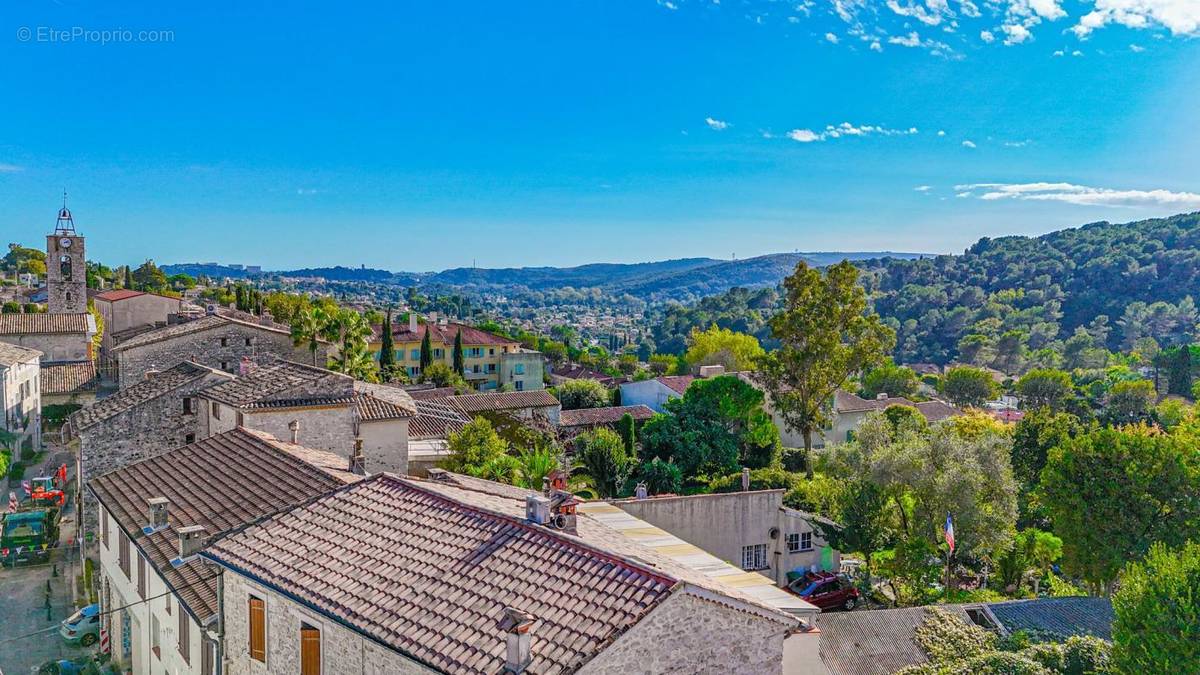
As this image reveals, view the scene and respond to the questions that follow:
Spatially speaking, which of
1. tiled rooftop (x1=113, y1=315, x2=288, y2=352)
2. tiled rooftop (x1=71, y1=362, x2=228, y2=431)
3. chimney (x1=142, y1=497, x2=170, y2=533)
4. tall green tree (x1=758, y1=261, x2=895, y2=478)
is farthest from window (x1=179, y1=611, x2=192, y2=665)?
tall green tree (x1=758, y1=261, x2=895, y2=478)

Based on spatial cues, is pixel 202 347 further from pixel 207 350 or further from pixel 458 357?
pixel 458 357

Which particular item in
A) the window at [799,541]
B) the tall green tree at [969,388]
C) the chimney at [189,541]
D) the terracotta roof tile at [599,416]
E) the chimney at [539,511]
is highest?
the chimney at [539,511]

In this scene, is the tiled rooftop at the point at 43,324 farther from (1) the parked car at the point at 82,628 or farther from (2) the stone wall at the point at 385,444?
(2) the stone wall at the point at 385,444

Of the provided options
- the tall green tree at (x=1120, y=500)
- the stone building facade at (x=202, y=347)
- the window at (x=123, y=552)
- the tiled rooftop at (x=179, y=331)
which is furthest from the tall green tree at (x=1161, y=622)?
the tiled rooftop at (x=179, y=331)

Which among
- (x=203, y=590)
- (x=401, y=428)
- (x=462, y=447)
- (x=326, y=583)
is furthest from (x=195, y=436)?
(x=326, y=583)

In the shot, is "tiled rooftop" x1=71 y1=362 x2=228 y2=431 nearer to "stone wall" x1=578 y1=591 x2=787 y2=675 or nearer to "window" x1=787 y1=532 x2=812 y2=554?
"stone wall" x1=578 y1=591 x2=787 y2=675

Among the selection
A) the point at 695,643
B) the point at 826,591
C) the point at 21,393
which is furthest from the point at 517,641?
the point at 21,393
